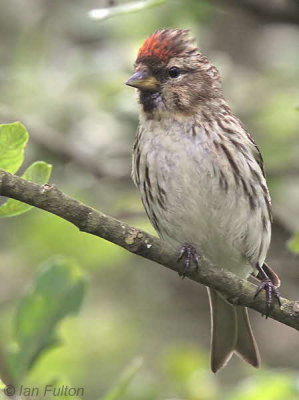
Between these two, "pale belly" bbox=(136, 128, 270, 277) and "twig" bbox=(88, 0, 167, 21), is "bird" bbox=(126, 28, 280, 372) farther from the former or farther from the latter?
"twig" bbox=(88, 0, 167, 21)

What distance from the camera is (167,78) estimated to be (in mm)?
4125

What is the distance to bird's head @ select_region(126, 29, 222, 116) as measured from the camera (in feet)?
13.3

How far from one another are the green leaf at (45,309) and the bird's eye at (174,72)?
3.98ft

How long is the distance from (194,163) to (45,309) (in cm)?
112

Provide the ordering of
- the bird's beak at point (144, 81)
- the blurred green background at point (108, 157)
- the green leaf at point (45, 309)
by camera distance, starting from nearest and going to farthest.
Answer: the green leaf at point (45, 309) → the bird's beak at point (144, 81) → the blurred green background at point (108, 157)

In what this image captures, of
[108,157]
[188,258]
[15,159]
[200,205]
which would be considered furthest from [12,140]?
[108,157]

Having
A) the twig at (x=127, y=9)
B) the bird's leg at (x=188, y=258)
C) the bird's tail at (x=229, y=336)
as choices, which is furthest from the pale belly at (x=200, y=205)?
the twig at (x=127, y=9)

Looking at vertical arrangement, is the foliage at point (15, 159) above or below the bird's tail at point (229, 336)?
above

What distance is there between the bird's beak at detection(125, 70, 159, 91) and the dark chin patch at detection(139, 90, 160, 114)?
37mm

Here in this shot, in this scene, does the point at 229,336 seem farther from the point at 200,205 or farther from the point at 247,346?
the point at 200,205

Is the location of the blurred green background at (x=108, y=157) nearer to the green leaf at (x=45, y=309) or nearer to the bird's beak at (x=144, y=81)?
the bird's beak at (x=144, y=81)

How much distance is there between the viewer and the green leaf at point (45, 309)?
3.11m

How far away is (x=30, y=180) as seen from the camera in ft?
8.85

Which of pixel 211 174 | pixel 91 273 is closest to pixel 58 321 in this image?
pixel 211 174
